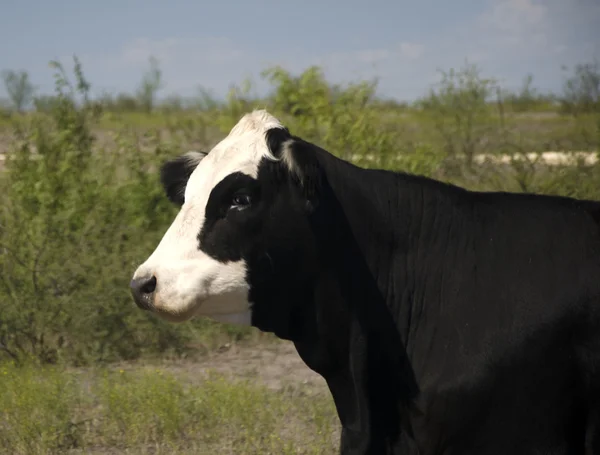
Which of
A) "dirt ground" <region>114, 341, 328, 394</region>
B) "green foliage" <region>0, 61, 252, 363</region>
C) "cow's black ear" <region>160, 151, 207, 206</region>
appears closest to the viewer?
"cow's black ear" <region>160, 151, 207, 206</region>

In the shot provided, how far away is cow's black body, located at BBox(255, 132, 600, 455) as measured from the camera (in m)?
3.75

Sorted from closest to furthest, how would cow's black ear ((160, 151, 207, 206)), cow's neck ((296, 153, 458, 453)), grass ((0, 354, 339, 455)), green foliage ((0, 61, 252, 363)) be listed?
cow's neck ((296, 153, 458, 453))
cow's black ear ((160, 151, 207, 206))
grass ((0, 354, 339, 455))
green foliage ((0, 61, 252, 363))

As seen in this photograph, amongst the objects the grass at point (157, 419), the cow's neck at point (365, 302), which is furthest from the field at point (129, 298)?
the cow's neck at point (365, 302)

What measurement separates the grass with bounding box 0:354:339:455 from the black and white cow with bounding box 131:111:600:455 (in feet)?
6.54

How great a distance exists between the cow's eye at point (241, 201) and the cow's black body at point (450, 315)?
0.85 feet

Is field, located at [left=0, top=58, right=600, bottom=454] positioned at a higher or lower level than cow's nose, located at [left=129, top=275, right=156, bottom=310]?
lower

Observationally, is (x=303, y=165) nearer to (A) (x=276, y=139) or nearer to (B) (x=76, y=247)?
(A) (x=276, y=139)

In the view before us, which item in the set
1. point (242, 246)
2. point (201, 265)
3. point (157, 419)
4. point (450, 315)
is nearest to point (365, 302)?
point (450, 315)

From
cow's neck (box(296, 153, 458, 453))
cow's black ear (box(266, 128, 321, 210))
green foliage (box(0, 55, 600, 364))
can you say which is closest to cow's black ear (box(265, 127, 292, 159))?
cow's black ear (box(266, 128, 321, 210))

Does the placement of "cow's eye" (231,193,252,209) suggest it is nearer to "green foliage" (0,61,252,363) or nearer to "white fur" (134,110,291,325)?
"white fur" (134,110,291,325)

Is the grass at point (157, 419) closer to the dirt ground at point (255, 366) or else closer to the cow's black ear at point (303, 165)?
the dirt ground at point (255, 366)

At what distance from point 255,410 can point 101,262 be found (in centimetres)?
328

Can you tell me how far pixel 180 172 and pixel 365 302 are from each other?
3.34 feet

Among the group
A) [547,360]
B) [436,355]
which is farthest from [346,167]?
[547,360]
